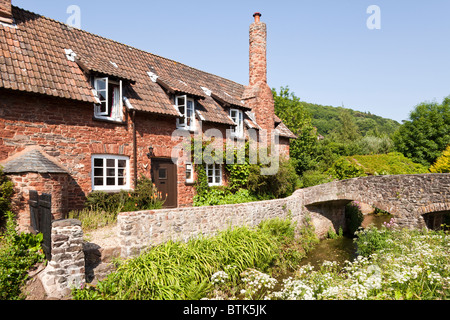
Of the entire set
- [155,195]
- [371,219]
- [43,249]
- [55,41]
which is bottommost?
[371,219]

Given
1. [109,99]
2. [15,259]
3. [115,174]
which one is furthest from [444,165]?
[15,259]

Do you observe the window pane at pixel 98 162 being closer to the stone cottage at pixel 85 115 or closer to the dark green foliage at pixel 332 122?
the stone cottage at pixel 85 115

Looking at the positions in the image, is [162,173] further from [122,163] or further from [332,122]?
[332,122]

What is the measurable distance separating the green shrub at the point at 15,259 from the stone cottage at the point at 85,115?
1.54 meters

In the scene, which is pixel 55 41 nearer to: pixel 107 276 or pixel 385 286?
pixel 107 276

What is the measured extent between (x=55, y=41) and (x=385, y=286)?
1342cm

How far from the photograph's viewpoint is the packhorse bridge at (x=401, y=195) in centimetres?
1329

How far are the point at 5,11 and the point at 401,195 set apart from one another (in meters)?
17.5

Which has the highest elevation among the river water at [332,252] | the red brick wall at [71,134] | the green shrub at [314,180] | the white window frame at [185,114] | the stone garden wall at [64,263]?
the white window frame at [185,114]

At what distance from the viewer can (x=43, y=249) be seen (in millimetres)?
7438

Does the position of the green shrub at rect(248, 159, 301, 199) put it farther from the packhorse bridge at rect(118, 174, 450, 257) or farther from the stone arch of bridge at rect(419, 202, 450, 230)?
the stone arch of bridge at rect(419, 202, 450, 230)

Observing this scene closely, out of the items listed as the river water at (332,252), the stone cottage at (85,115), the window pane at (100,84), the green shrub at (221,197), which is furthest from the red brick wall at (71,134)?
the river water at (332,252)
